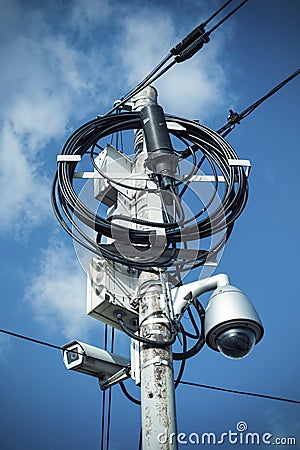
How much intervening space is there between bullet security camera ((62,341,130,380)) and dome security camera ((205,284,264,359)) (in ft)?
4.29

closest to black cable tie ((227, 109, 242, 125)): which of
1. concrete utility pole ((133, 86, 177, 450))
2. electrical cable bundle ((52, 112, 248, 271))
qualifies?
electrical cable bundle ((52, 112, 248, 271))

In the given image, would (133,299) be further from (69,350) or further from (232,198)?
(232,198)

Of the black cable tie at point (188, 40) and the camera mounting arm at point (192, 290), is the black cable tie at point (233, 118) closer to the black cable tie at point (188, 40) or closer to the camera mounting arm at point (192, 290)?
the black cable tie at point (188, 40)

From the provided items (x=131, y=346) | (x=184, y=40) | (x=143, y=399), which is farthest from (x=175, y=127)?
(x=143, y=399)

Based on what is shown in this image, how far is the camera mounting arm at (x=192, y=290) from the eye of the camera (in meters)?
4.59

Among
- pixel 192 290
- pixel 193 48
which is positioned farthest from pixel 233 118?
pixel 192 290

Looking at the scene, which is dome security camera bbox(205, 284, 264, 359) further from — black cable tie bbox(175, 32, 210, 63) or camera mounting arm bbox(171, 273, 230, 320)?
black cable tie bbox(175, 32, 210, 63)

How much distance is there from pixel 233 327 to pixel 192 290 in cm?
61

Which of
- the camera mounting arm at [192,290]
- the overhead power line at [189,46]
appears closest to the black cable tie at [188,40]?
the overhead power line at [189,46]

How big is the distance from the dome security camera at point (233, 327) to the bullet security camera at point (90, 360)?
51.5 inches

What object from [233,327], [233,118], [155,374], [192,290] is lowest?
[155,374]

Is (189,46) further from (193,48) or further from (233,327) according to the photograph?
(233,327)

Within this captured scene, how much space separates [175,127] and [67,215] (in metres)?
1.76

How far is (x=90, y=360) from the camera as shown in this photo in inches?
201
